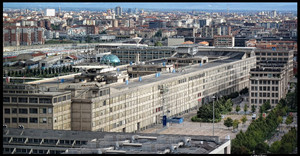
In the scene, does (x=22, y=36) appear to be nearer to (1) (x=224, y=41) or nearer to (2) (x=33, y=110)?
(1) (x=224, y=41)

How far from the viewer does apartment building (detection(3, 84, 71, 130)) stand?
37.2 metres

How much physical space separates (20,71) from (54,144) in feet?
180

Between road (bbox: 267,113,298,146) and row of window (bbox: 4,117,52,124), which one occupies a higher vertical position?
row of window (bbox: 4,117,52,124)

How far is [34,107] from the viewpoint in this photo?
3738 centimetres

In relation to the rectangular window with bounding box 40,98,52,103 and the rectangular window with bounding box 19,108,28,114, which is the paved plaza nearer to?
the rectangular window with bounding box 40,98,52,103

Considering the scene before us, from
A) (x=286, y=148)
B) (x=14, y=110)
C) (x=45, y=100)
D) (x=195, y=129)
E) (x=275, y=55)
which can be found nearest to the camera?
(x=286, y=148)

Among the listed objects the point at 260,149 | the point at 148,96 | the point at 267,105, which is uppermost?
the point at 148,96

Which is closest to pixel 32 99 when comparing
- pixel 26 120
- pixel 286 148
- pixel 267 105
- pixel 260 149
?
pixel 26 120

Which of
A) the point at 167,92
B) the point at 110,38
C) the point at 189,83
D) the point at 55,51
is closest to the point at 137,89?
the point at 167,92

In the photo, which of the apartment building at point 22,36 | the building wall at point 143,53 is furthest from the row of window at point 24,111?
the apartment building at point 22,36

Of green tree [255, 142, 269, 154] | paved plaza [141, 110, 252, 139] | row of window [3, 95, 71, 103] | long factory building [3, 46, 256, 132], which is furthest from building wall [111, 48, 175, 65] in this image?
green tree [255, 142, 269, 154]

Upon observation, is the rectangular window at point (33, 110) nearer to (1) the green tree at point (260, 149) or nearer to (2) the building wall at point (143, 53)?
(1) the green tree at point (260, 149)

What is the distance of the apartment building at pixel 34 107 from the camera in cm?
3722

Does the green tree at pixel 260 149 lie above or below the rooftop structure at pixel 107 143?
below
